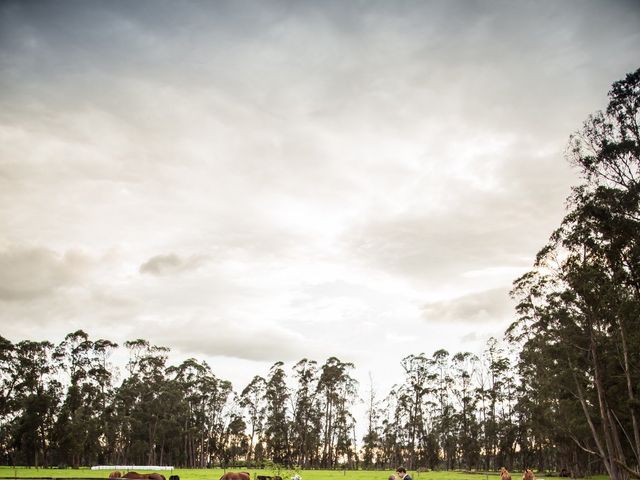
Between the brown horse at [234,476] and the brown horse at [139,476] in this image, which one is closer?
the brown horse at [139,476]

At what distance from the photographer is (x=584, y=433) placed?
36.5 m

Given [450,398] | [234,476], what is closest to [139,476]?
[234,476]

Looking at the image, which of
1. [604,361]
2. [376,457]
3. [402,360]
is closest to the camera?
[604,361]

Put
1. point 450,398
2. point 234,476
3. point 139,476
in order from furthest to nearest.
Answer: point 450,398, point 234,476, point 139,476

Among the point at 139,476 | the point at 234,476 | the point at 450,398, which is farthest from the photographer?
the point at 450,398

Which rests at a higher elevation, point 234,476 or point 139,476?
point 139,476

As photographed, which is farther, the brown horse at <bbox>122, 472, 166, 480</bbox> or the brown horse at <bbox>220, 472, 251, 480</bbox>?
the brown horse at <bbox>220, 472, 251, 480</bbox>

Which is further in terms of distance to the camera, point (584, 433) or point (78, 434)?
point (78, 434)

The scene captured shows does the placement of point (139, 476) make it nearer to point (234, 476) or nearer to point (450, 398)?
point (234, 476)

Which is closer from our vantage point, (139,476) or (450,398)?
(139,476)

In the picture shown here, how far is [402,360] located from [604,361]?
5420cm

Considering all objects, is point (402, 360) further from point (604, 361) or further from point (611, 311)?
point (611, 311)

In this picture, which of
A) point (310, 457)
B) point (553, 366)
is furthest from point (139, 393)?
point (553, 366)

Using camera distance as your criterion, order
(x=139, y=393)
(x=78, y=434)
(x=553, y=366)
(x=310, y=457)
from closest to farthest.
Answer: (x=553, y=366) → (x=78, y=434) → (x=139, y=393) → (x=310, y=457)
